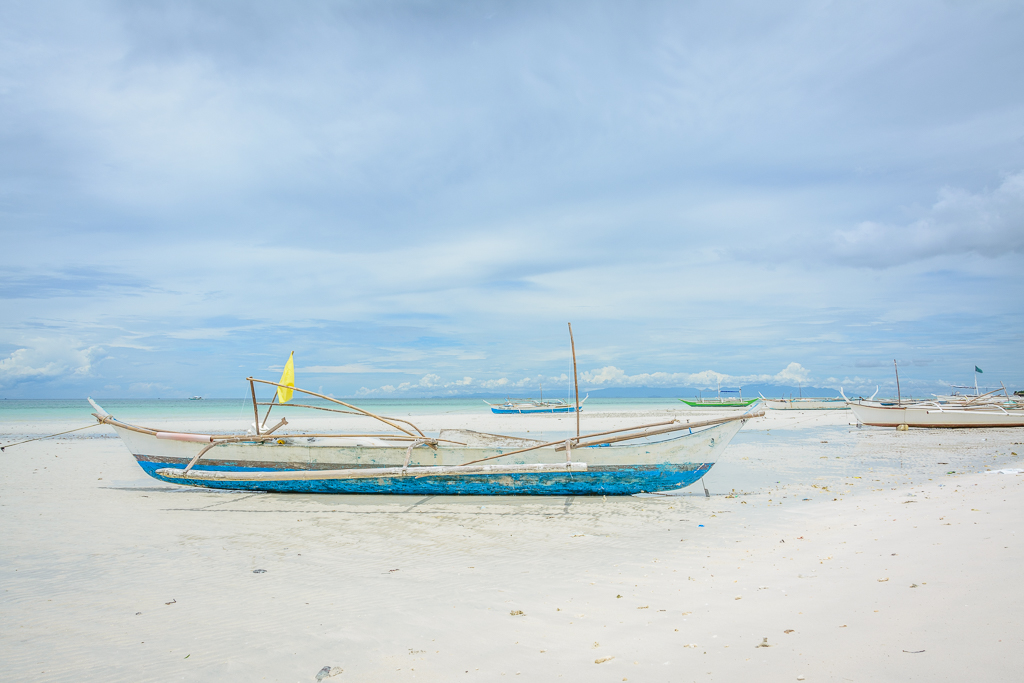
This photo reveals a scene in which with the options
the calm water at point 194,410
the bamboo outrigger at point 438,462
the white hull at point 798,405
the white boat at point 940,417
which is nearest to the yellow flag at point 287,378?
the bamboo outrigger at point 438,462

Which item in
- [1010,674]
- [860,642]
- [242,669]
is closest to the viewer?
[1010,674]

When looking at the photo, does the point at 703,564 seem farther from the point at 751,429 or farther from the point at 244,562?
the point at 751,429

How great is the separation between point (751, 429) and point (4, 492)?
26.8 metres

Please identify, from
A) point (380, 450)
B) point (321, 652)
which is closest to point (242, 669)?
point (321, 652)

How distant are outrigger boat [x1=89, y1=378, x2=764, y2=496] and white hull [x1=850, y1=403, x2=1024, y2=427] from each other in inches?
766

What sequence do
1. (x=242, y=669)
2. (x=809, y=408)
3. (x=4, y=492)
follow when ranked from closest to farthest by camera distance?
(x=242, y=669)
(x=4, y=492)
(x=809, y=408)

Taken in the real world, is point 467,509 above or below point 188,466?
below

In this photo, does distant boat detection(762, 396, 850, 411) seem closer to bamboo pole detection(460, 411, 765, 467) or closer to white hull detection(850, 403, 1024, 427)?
white hull detection(850, 403, 1024, 427)

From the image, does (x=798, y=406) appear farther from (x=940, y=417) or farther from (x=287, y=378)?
(x=287, y=378)

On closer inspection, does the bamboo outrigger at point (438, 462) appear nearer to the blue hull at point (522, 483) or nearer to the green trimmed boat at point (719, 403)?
the blue hull at point (522, 483)

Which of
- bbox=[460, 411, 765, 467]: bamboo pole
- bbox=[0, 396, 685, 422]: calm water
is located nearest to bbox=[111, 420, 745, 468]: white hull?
bbox=[460, 411, 765, 467]: bamboo pole

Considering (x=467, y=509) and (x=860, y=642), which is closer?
(x=860, y=642)

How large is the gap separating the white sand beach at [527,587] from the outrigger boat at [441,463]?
1.17 feet

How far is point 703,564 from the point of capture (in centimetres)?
569
